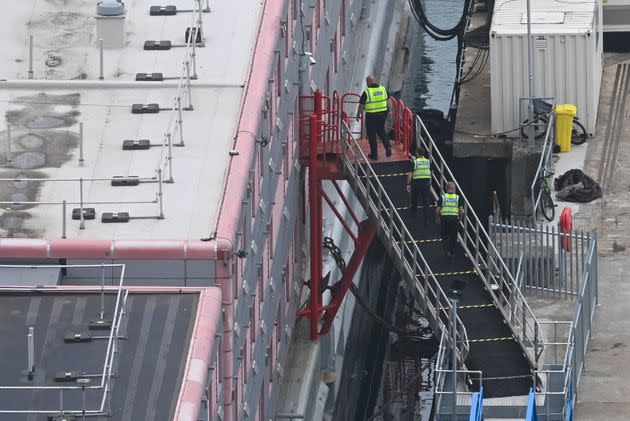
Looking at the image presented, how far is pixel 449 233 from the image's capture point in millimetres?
43500

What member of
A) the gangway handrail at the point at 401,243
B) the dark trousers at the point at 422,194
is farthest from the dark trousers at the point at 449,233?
the dark trousers at the point at 422,194

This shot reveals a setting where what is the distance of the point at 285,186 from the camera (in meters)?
43.6

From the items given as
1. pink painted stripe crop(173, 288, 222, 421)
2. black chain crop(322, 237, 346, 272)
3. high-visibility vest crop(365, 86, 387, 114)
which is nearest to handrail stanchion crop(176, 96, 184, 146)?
pink painted stripe crop(173, 288, 222, 421)

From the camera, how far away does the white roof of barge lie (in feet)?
169

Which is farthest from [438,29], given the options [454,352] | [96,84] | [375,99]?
[96,84]

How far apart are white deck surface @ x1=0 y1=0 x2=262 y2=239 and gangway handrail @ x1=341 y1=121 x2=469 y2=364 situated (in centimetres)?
366

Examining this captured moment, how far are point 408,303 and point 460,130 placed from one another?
5.03 meters

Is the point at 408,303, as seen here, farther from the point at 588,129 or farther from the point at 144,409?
the point at 144,409

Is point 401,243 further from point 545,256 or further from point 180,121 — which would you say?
point 180,121

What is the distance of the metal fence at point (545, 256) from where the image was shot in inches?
1772

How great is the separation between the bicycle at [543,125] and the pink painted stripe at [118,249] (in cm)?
1720

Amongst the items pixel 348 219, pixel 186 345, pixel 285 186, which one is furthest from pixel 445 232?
pixel 186 345

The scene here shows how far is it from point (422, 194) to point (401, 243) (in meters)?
1.12

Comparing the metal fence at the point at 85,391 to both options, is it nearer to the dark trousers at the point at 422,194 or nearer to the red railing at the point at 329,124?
the dark trousers at the point at 422,194
